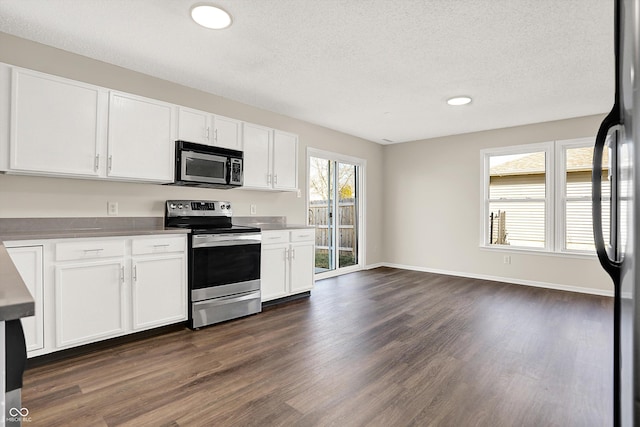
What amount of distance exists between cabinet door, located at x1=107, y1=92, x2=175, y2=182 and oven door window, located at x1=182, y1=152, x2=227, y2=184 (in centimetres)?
14

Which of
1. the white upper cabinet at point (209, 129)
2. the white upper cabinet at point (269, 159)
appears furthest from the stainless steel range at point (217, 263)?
the white upper cabinet at point (209, 129)

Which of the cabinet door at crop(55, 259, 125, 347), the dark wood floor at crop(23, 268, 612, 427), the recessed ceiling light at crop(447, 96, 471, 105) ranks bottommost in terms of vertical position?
the dark wood floor at crop(23, 268, 612, 427)

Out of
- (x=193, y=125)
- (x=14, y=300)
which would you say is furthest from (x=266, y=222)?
(x=14, y=300)

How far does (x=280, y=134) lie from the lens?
4344 mm

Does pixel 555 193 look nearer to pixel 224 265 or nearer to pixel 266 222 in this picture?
pixel 266 222

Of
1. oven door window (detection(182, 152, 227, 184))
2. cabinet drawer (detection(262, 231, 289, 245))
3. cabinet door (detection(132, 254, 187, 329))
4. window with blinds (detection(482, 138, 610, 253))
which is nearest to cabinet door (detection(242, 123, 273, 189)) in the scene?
oven door window (detection(182, 152, 227, 184))

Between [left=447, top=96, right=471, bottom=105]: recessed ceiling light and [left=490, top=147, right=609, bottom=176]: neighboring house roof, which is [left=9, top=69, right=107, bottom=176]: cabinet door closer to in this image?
[left=447, top=96, right=471, bottom=105]: recessed ceiling light

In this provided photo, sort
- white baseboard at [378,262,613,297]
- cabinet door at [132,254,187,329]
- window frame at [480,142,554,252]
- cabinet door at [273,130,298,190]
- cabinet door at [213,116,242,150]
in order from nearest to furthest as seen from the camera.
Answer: cabinet door at [132,254,187,329]
cabinet door at [213,116,242,150]
cabinet door at [273,130,298,190]
white baseboard at [378,262,613,297]
window frame at [480,142,554,252]

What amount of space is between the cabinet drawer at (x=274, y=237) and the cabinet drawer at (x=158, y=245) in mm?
951

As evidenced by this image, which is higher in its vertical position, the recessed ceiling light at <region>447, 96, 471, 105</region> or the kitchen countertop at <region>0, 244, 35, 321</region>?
the recessed ceiling light at <region>447, 96, 471, 105</region>

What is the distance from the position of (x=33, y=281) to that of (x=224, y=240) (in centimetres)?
147

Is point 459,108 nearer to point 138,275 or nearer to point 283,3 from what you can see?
point 283,3

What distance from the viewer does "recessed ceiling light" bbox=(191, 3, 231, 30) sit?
89.1 inches

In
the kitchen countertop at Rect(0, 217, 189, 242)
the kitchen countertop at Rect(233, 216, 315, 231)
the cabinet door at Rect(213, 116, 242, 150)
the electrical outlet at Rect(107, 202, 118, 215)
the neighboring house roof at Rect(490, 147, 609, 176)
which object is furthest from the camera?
the neighboring house roof at Rect(490, 147, 609, 176)
